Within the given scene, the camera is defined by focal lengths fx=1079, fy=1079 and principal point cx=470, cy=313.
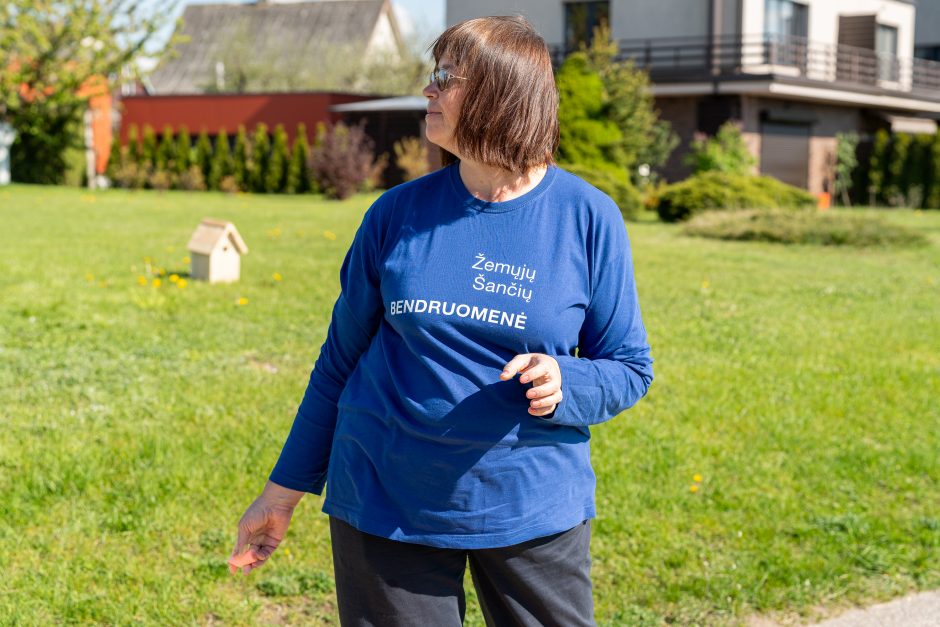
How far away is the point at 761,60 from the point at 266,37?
34.7 meters

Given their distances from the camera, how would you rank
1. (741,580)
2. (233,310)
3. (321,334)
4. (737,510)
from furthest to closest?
(233,310), (321,334), (737,510), (741,580)

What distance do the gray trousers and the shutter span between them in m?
29.5

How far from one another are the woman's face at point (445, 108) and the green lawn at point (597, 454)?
7.07ft

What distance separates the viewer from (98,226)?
16906mm

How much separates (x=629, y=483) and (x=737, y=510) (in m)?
0.50

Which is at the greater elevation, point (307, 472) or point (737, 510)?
point (307, 472)

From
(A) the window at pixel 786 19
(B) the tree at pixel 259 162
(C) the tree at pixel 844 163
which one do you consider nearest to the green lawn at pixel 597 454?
(B) the tree at pixel 259 162

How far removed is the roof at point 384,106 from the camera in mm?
31969

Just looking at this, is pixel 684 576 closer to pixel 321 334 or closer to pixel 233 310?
pixel 321 334

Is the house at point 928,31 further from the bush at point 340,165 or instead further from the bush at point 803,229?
the bush at point 803,229

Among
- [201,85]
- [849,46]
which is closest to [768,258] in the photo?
[849,46]

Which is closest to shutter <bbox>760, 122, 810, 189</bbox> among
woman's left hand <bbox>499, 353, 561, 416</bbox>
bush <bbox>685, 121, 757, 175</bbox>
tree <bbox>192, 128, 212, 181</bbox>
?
bush <bbox>685, 121, 757, 175</bbox>

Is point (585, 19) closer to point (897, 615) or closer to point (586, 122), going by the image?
point (586, 122)

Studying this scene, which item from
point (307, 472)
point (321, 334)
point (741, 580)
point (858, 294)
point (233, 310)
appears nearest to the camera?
point (307, 472)
